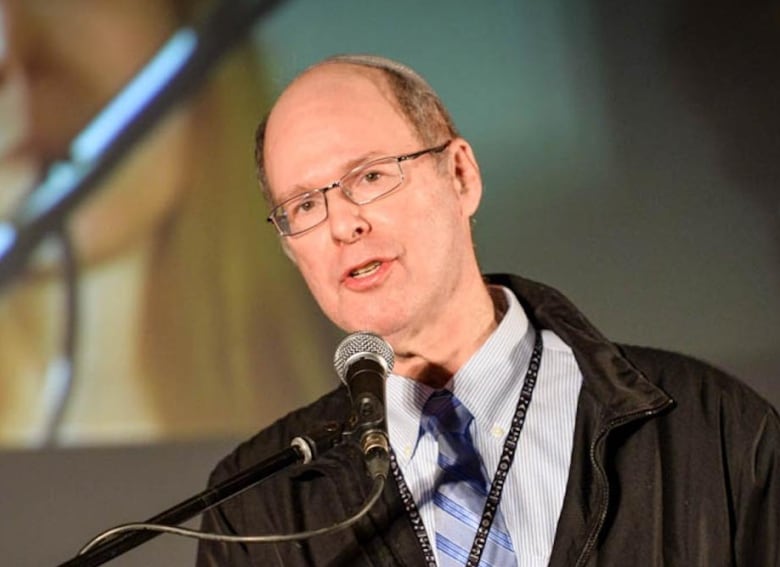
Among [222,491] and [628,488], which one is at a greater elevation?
[222,491]

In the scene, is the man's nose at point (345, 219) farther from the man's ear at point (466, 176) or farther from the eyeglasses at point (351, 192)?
the man's ear at point (466, 176)

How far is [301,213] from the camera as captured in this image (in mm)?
2154

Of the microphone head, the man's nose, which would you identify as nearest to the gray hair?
the man's nose

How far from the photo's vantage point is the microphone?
61.2 inches

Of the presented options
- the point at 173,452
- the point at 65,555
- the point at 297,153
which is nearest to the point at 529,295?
the point at 297,153

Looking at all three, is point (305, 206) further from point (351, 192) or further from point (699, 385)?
point (699, 385)

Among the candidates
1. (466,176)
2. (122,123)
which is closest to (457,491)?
(466,176)

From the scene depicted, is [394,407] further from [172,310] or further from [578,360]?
[172,310]

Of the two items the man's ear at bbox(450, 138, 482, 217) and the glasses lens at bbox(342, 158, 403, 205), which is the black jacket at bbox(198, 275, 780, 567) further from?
the glasses lens at bbox(342, 158, 403, 205)

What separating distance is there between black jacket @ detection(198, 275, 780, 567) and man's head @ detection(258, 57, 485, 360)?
0.24m

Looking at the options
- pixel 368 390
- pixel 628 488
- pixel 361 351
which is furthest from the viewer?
pixel 628 488

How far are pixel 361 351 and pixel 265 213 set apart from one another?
140cm

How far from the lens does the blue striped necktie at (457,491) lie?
1.98m

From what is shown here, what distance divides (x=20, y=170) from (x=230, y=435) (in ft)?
2.75
